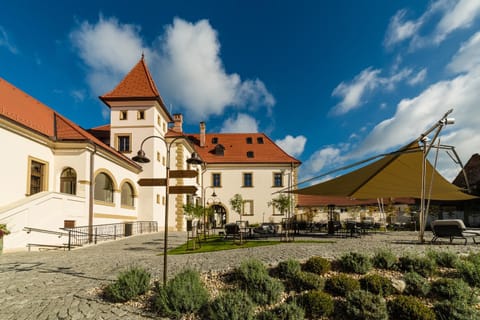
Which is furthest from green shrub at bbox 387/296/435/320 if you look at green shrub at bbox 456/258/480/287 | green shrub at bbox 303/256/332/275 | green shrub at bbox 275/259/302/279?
green shrub at bbox 275/259/302/279

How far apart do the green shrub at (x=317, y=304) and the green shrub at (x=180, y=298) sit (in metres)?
1.58

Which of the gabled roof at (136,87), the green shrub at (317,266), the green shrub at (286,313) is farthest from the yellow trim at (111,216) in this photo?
the green shrub at (286,313)

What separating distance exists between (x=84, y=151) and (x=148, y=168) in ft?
20.6

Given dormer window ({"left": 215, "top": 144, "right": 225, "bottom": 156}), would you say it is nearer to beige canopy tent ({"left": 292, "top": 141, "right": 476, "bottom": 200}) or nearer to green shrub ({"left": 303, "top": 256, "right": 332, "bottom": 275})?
beige canopy tent ({"left": 292, "top": 141, "right": 476, "bottom": 200})

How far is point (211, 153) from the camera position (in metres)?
29.2

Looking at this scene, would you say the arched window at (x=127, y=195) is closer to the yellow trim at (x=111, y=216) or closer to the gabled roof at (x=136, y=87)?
the yellow trim at (x=111, y=216)

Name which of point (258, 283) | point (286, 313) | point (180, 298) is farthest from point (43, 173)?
point (286, 313)

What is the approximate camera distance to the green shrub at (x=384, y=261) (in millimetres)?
5586

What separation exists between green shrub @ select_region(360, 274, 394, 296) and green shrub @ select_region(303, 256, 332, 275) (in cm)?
65

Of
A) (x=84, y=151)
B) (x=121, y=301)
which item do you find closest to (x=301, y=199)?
(x=84, y=151)

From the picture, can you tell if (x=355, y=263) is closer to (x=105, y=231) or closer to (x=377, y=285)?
(x=377, y=285)

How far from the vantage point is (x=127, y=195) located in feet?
60.0

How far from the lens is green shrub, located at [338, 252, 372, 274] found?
5387 millimetres

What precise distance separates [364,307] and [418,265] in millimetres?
1951
